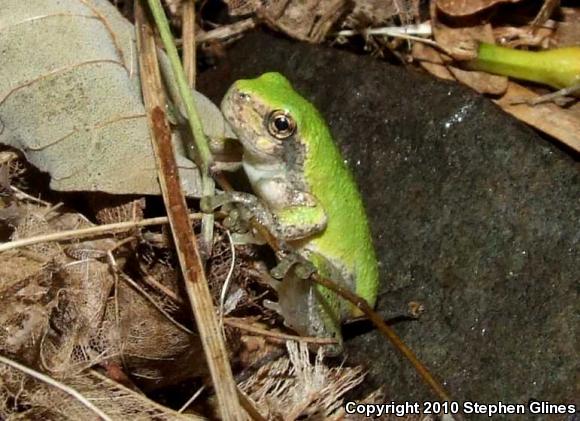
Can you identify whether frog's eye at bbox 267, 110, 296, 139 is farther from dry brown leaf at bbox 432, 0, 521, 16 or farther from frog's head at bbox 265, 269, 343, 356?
dry brown leaf at bbox 432, 0, 521, 16

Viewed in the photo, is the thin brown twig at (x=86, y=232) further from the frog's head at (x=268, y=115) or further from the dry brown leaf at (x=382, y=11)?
the dry brown leaf at (x=382, y=11)

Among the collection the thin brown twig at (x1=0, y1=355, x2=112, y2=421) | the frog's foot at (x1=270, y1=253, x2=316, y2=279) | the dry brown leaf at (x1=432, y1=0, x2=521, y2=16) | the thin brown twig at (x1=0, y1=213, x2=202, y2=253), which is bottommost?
the thin brown twig at (x1=0, y1=355, x2=112, y2=421)

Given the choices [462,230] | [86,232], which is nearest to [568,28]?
[462,230]

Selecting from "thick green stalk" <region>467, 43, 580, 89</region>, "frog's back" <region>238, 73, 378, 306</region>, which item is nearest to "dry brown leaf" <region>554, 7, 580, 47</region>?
"thick green stalk" <region>467, 43, 580, 89</region>

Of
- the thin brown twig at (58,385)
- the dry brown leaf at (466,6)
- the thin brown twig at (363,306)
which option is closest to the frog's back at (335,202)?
the thin brown twig at (363,306)

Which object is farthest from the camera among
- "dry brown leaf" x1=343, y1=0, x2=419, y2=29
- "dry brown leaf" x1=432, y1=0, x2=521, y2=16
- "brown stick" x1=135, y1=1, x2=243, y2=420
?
"dry brown leaf" x1=343, y1=0, x2=419, y2=29
